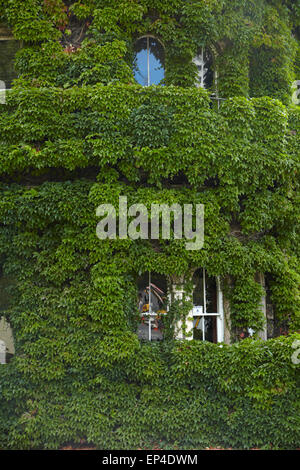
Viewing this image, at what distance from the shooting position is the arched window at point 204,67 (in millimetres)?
9008

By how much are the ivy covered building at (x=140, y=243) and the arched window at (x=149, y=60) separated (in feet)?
0.15

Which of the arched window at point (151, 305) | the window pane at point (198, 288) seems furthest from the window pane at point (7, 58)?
the window pane at point (198, 288)

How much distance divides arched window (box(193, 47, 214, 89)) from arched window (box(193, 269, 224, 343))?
4374 mm

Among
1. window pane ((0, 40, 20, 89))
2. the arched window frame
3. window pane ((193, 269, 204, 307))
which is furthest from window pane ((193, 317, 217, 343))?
window pane ((0, 40, 20, 89))

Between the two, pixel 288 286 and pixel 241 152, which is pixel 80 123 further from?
pixel 288 286

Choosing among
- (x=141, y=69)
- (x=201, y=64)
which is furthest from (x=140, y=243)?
(x=201, y=64)

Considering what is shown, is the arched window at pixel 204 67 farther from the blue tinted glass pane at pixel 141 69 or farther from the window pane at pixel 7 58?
the window pane at pixel 7 58

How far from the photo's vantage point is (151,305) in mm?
8031

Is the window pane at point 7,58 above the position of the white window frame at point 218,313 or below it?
above

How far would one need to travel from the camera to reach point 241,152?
7.81 metres

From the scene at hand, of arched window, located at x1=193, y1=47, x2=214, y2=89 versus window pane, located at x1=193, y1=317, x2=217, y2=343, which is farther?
arched window, located at x1=193, y1=47, x2=214, y2=89

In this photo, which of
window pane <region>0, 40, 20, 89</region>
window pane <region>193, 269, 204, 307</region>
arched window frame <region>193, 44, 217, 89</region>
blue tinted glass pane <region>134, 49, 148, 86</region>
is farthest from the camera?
window pane <region>0, 40, 20, 89</region>

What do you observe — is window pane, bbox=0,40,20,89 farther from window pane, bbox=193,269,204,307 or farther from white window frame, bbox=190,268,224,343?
white window frame, bbox=190,268,224,343

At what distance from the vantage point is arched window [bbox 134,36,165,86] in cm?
873
